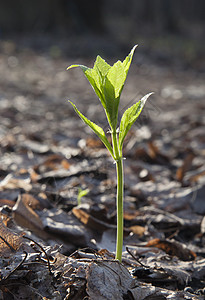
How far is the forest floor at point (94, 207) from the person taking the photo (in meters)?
1.24

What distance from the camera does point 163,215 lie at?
86.4 inches

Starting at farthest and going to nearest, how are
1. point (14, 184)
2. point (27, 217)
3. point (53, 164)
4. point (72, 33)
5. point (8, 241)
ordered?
point (72, 33) < point (53, 164) < point (14, 184) < point (27, 217) < point (8, 241)

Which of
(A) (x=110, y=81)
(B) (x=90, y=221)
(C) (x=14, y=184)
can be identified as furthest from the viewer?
(C) (x=14, y=184)

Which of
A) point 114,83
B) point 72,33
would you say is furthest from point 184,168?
point 72,33

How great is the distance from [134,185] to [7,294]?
5.11ft

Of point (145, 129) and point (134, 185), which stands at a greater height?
point (145, 129)

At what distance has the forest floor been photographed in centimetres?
124

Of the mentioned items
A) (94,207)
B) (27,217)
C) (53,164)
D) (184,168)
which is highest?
(184,168)

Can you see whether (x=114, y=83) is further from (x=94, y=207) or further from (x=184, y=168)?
(x=184, y=168)

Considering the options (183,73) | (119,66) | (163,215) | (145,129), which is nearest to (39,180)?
(163,215)

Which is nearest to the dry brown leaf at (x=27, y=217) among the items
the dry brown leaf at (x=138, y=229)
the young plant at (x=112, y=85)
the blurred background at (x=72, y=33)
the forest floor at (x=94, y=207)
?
the forest floor at (x=94, y=207)

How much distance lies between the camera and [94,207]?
2008mm

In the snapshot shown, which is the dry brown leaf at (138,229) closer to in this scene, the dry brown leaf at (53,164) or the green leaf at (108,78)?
the dry brown leaf at (53,164)

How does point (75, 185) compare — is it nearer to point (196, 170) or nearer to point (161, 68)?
point (196, 170)
